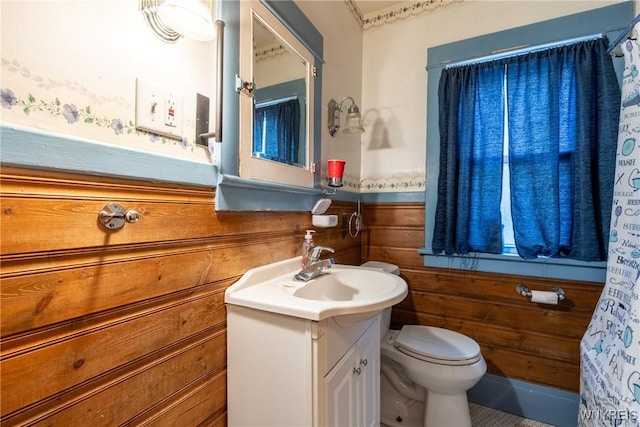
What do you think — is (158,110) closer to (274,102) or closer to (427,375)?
(274,102)

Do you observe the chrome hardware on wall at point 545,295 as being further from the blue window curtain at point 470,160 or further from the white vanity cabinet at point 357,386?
the white vanity cabinet at point 357,386

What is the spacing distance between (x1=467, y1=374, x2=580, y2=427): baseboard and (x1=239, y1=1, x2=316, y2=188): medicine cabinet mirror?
62.0 inches

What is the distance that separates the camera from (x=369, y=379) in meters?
1.12

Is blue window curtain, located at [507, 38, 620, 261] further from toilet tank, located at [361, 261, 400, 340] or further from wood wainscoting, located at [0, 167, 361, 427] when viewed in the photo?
wood wainscoting, located at [0, 167, 361, 427]

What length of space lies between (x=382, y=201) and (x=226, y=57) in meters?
1.33

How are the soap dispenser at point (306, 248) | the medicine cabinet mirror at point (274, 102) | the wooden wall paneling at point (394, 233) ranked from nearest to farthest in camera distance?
the medicine cabinet mirror at point (274, 102)
the soap dispenser at point (306, 248)
the wooden wall paneling at point (394, 233)

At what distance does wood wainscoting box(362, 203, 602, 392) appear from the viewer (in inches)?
59.4

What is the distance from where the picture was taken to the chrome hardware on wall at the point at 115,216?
62 cm

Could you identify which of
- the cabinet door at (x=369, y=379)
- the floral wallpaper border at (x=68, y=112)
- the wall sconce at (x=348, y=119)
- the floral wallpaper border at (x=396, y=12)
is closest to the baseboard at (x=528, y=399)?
the cabinet door at (x=369, y=379)

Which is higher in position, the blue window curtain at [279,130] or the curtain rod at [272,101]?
the curtain rod at [272,101]

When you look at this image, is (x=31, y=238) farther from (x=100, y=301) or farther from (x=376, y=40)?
(x=376, y=40)

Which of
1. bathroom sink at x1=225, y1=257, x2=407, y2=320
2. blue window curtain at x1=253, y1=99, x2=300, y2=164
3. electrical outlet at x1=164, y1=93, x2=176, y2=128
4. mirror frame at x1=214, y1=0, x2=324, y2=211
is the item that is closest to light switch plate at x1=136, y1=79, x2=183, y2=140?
electrical outlet at x1=164, y1=93, x2=176, y2=128

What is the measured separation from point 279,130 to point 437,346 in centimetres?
127

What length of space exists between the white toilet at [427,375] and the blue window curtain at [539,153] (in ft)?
1.78
